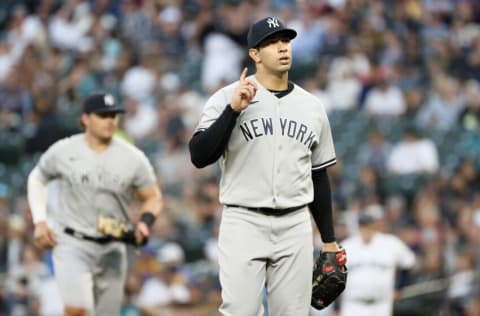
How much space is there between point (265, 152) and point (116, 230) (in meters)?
2.32

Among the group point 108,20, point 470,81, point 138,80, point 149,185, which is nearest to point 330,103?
point 470,81

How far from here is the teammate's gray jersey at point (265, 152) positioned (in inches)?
260

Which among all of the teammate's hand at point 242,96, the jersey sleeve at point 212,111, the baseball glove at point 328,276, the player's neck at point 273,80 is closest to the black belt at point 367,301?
the baseball glove at point 328,276

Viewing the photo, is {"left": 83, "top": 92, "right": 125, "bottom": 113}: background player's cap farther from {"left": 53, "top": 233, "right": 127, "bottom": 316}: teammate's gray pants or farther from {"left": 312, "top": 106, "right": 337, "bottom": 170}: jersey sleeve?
{"left": 312, "top": 106, "right": 337, "bottom": 170}: jersey sleeve

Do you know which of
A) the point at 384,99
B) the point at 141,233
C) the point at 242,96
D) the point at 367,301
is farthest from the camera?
the point at 384,99

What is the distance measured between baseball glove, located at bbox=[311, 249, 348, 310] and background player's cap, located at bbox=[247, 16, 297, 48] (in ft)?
4.43

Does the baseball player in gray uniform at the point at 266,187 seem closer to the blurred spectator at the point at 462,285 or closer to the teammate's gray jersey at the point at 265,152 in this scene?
the teammate's gray jersey at the point at 265,152

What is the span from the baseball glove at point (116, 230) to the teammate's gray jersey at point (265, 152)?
2063mm

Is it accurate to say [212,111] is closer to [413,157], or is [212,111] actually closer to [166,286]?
[166,286]

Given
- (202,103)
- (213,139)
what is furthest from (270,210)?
(202,103)

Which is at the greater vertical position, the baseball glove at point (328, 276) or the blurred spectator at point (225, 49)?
the blurred spectator at point (225, 49)

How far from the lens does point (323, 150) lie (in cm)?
689

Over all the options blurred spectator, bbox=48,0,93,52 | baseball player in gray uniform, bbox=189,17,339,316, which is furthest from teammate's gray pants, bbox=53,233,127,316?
blurred spectator, bbox=48,0,93,52

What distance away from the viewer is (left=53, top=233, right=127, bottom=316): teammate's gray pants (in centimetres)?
851
